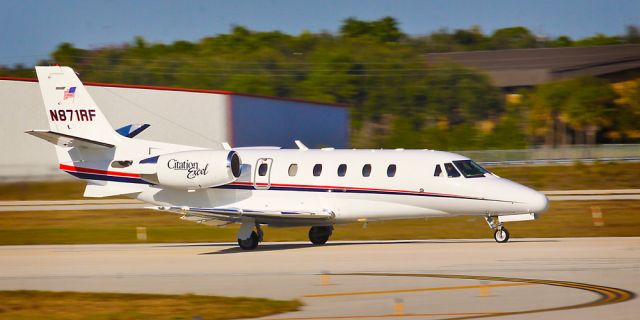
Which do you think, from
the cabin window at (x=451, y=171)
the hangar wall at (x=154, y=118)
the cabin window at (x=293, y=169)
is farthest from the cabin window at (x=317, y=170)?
the hangar wall at (x=154, y=118)

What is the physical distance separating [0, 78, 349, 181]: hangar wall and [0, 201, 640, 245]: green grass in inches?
349

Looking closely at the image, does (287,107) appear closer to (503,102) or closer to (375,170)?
(375,170)

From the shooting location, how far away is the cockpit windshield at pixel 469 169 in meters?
24.8

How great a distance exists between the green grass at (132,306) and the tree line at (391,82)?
48.5m

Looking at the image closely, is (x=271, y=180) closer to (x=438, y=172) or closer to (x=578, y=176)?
(x=438, y=172)

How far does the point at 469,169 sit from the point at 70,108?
11787 millimetres

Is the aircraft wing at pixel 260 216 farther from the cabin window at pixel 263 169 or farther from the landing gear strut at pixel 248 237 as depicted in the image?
the cabin window at pixel 263 169

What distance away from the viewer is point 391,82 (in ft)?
295

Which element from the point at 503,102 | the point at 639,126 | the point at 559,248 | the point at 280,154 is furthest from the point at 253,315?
the point at 503,102

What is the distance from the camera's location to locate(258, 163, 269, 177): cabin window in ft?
87.5

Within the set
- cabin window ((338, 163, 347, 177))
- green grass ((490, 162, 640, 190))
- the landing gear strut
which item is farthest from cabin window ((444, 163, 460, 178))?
green grass ((490, 162, 640, 190))

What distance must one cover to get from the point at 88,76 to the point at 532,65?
42984 millimetres

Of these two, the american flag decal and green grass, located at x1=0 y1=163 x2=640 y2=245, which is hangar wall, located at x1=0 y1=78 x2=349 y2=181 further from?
the american flag decal

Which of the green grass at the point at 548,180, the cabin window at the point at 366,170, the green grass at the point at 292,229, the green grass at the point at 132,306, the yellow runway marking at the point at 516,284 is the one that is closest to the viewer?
the yellow runway marking at the point at 516,284
